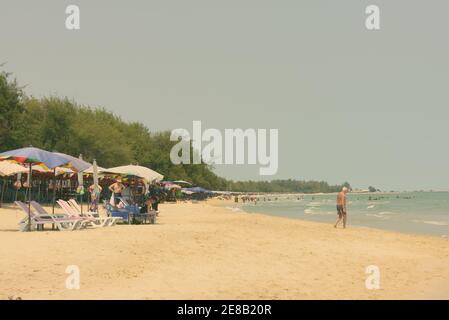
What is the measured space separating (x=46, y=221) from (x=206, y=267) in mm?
7970

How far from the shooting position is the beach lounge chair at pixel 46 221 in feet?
54.7

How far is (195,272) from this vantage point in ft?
33.5

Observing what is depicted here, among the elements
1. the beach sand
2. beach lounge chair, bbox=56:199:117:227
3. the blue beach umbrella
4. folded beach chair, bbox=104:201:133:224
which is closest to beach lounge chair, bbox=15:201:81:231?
the blue beach umbrella

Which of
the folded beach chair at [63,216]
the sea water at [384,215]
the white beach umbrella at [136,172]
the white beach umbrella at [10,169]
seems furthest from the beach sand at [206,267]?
the sea water at [384,215]

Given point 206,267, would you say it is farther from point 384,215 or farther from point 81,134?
point 81,134

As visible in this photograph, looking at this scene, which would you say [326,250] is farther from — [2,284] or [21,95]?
[21,95]

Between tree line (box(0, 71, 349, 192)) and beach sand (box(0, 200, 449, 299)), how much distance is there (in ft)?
57.2

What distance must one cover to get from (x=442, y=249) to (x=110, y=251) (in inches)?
413

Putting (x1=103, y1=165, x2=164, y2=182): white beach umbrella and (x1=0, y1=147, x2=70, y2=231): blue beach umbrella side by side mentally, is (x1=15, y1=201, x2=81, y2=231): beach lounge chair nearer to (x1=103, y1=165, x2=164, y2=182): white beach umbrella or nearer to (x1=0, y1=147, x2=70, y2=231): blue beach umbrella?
(x1=0, y1=147, x2=70, y2=231): blue beach umbrella

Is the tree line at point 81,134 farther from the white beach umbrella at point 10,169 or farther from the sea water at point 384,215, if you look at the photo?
the sea water at point 384,215

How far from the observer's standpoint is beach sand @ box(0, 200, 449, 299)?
8.62 meters

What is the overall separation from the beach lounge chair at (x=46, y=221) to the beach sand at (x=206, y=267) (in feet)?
3.60

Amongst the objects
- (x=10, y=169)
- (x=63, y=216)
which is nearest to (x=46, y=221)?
(x=63, y=216)
